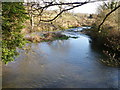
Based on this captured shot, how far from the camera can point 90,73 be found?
Answer: 8.01 m

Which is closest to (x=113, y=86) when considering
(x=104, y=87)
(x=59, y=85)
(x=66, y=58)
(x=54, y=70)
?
(x=104, y=87)

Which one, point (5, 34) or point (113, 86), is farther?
point (113, 86)

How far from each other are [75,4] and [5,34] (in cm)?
466

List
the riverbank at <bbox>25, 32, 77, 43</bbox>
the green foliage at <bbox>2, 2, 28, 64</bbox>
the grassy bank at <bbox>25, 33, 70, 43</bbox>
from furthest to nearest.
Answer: the grassy bank at <bbox>25, 33, 70, 43</bbox> < the riverbank at <bbox>25, 32, 77, 43</bbox> < the green foliage at <bbox>2, 2, 28, 64</bbox>

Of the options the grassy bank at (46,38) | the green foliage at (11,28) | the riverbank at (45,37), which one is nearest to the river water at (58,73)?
the green foliage at (11,28)

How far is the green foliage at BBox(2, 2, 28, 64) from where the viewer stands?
5.41 metres

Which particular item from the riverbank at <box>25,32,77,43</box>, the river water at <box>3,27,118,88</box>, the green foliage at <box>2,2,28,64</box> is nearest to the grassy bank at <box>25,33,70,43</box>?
the riverbank at <box>25,32,77,43</box>

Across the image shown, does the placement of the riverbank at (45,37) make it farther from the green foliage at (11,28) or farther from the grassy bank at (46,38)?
the green foliage at (11,28)

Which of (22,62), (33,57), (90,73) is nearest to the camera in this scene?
(90,73)

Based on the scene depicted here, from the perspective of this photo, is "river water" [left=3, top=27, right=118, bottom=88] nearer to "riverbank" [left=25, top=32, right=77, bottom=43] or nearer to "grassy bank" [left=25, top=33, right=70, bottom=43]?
"riverbank" [left=25, top=32, right=77, bottom=43]

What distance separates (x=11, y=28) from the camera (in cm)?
605

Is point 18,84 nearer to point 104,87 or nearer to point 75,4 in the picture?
point 104,87

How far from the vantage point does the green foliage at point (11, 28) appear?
17.7ft

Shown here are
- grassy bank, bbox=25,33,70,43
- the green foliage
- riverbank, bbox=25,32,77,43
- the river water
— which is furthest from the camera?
grassy bank, bbox=25,33,70,43
